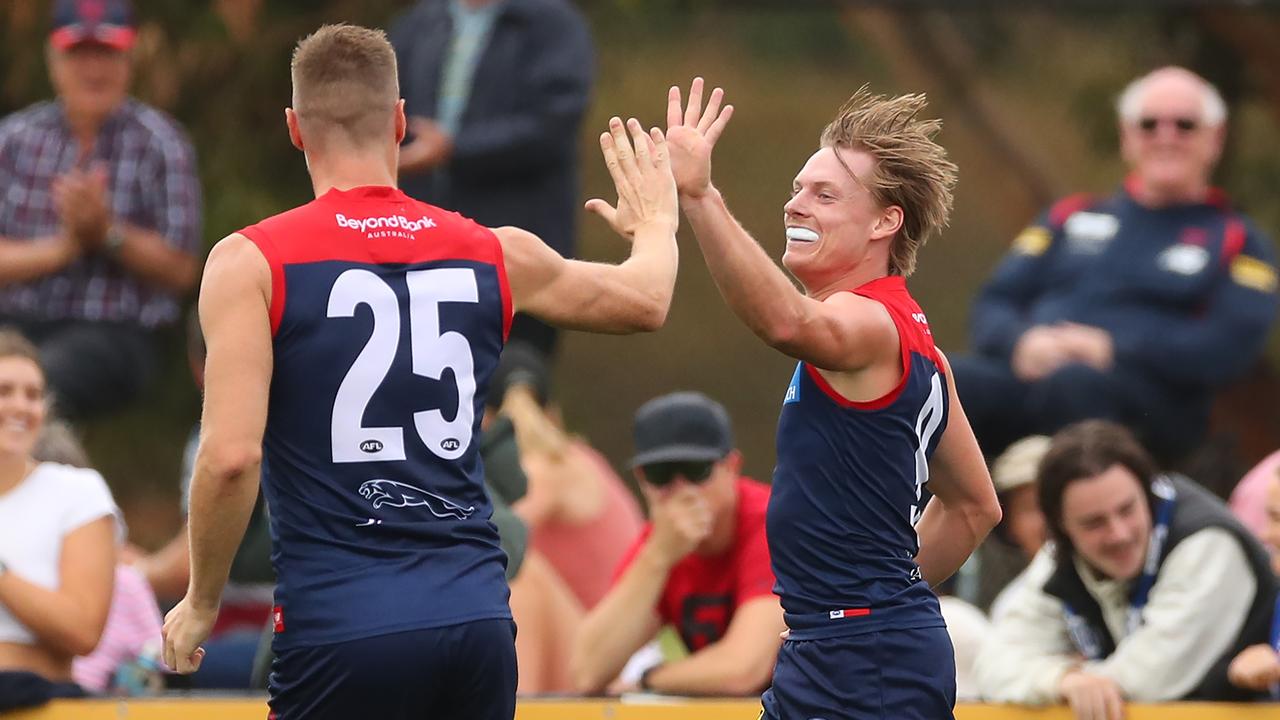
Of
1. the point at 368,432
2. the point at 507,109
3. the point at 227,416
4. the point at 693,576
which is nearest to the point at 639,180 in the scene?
the point at 368,432

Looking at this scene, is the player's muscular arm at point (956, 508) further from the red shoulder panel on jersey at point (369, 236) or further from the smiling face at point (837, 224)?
the red shoulder panel on jersey at point (369, 236)

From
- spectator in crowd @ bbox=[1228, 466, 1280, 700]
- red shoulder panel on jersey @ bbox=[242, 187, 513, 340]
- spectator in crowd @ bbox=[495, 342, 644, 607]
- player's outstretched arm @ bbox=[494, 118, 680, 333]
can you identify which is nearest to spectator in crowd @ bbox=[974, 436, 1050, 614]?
spectator in crowd @ bbox=[1228, 466, 1280, 700]

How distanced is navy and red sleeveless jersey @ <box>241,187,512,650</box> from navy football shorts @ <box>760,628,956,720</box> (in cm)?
65

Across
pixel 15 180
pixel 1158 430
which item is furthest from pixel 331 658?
pixel 15 180

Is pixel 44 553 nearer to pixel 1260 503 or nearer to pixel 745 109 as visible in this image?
pixel 1260 503

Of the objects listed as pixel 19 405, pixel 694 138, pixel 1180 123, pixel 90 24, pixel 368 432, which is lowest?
pixel 368 432

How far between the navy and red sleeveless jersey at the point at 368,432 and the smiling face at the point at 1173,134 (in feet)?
13.3

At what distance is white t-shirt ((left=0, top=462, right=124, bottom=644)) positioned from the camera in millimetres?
5742

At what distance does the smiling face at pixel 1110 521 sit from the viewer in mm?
5488

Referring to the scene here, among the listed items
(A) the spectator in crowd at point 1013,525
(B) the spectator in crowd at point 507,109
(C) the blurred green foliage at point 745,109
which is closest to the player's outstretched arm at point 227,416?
(A) the spectator in crowd at point 1013,525

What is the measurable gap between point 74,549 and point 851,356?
2.89 metres

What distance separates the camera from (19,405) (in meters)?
5.88

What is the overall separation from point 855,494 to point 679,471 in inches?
74.9

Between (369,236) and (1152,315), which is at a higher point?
(369,236)
